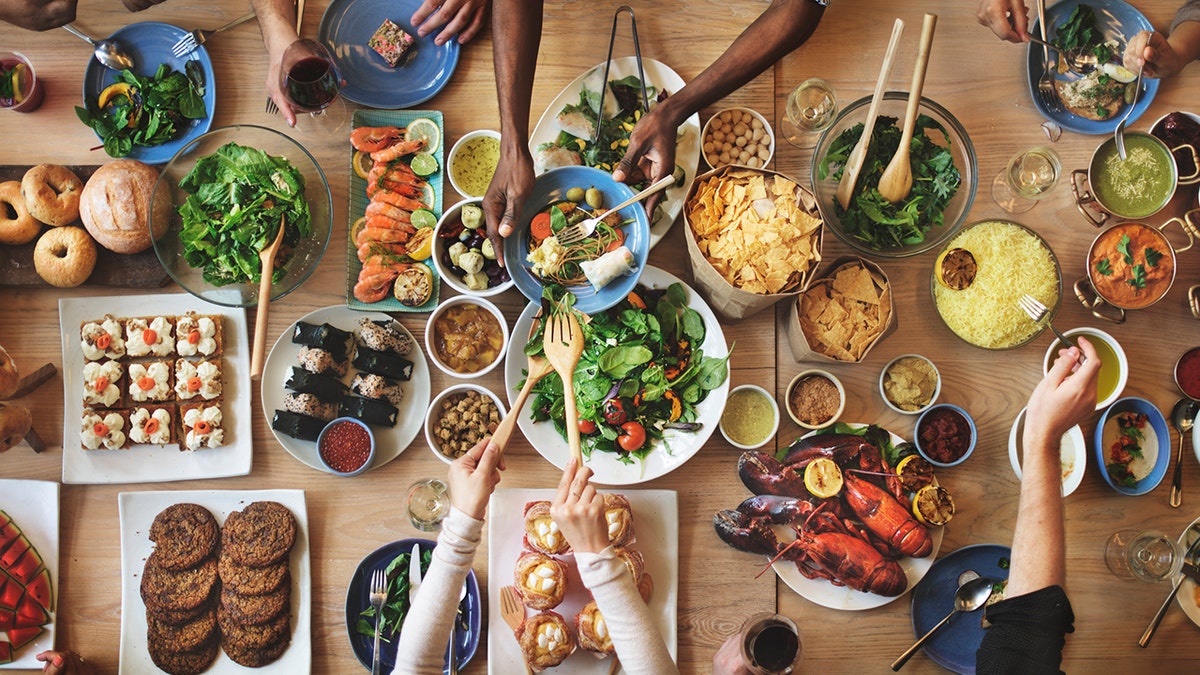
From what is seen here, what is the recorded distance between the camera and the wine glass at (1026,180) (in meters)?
2.64

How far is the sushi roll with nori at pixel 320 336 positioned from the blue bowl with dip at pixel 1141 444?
2.55 meters

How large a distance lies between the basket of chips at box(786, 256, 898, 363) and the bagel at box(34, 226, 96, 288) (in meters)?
2.29

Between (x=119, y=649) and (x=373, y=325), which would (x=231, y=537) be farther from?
(x=373, y=325)

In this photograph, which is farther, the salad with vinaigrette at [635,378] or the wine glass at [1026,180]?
the wine glass at [1026,180]

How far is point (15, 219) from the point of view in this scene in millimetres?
2492

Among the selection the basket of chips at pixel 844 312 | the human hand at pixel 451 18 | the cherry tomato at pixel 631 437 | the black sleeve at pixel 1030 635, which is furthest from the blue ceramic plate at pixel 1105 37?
the human hand at pixel 451 18

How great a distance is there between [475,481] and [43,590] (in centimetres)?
157

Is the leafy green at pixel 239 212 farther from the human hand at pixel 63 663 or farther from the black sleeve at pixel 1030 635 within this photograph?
the black sleeve at pixel 1030 635

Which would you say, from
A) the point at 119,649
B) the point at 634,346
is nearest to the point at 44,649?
the point at 119,649

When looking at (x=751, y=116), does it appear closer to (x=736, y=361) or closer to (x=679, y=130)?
(x=679, y=130)

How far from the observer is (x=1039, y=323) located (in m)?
2.54

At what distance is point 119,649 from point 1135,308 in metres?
3.57

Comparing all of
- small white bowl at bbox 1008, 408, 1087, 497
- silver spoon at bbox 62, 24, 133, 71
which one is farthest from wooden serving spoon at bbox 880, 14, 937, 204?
silver spoon at bbox 62, 24, 133, 71

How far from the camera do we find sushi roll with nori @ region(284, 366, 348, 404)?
2.46 meters
